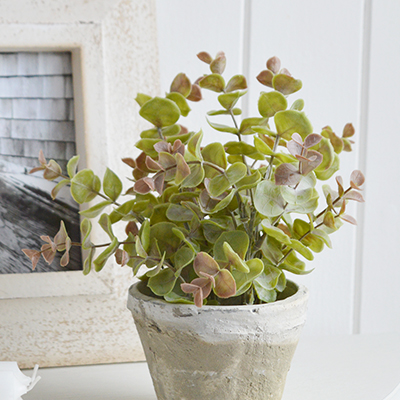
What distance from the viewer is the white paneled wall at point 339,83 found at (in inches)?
26.6

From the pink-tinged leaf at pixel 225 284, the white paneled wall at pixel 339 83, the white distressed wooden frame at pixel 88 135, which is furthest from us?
the white paneled wall at pixel 339 83

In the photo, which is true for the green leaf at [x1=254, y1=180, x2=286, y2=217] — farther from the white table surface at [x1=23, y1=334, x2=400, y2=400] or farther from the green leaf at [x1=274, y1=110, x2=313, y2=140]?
the white table surface at [x1=23, y1=334, x2=400, y2=400]

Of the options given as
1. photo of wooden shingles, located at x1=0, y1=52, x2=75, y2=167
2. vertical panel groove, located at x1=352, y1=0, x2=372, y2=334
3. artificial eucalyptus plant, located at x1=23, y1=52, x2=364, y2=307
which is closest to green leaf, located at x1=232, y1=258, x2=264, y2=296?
artificial eucalyptus plant, located at x1=23, y1=52, x2=364, y2=307

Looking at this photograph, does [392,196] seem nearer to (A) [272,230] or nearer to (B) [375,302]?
(B) [375,302]

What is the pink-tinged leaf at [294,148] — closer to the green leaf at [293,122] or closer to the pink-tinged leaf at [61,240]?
the green leaf at [293,122]

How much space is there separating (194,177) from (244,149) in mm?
81

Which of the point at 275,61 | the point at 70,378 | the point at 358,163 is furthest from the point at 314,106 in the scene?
the point at 70,378

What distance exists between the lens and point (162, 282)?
403mm

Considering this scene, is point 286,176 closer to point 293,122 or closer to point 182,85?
point 293,122

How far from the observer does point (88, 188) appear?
1.43 ft

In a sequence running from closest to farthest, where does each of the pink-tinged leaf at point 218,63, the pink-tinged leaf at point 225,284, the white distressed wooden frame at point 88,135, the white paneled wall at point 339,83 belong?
the pink-tinged leaf at point 225,284, the pink-tinged leaf at point 218,63, the white distressed wooden frame at point 88,135, the white paneled wall at point 339,83

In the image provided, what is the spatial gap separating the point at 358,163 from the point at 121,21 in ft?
1.48

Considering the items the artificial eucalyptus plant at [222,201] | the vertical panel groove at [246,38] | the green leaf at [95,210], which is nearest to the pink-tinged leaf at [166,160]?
the artificial eucalyptus plant at [222,201]

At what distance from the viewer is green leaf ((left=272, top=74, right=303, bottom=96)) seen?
1.30 ft
